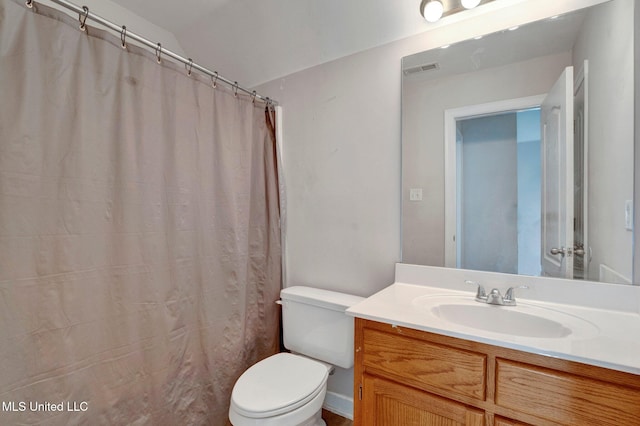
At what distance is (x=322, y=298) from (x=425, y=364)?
0.70 metres

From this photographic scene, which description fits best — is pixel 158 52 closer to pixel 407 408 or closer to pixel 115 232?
pixel 115 232

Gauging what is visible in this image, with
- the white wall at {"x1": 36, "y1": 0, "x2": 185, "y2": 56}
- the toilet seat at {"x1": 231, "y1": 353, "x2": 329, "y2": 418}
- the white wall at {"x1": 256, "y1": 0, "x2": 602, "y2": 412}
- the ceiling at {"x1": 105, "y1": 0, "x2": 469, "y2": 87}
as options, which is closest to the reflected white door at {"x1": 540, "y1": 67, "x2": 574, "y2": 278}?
the white wall at {"x1": 256, "y1": 0, "x2": 602, "y2": 412}

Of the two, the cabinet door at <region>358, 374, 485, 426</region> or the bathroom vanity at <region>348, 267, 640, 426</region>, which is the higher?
the bathroom vanity at <region>348, 267, 640, 426</region>

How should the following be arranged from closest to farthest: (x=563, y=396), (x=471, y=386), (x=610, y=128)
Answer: (x=563, y=396) → (x=471, y=386) → (x=610, y=128)

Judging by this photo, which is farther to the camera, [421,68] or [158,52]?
[421,68]

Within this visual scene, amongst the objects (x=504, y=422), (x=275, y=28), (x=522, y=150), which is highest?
(x=275, y=28)

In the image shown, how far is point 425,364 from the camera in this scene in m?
0.98

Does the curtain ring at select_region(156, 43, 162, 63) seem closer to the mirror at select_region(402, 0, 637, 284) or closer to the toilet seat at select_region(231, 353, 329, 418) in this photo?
the mirror at select_region(402, 0, 637, 284)

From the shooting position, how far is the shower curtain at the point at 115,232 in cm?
95

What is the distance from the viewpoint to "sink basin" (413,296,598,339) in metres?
1.01

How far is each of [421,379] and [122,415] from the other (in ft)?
3.88

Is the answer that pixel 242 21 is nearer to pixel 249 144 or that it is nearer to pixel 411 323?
pixel 249 144

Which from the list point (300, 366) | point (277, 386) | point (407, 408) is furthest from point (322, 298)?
point (407, 408)

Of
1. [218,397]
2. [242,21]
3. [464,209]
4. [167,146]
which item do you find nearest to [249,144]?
[167,146]
